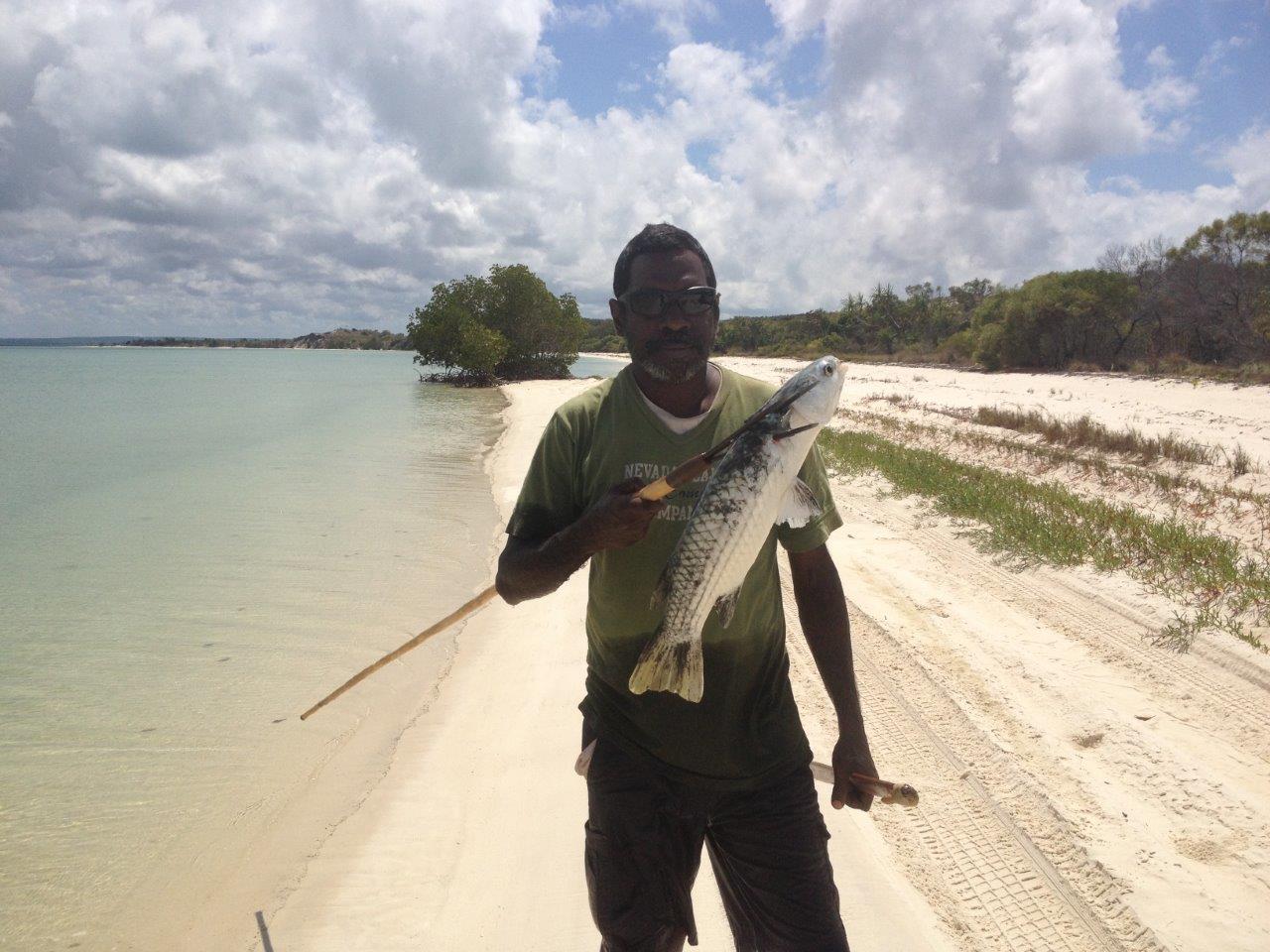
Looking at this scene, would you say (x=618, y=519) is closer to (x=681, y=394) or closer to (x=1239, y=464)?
(x=681, y=394)

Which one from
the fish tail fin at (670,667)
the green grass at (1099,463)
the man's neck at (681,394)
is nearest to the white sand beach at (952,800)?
the fish tail fin at (670,667)

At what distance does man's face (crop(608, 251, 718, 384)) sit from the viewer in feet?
6.82

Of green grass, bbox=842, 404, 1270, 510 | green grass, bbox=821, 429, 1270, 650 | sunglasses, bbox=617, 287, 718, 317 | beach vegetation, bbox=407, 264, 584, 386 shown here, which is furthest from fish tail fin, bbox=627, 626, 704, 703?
beach vegetation, bbox=407, 264, 584, 386

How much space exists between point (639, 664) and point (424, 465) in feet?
49.6

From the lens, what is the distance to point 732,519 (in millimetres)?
1704

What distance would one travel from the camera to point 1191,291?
95.9 feet

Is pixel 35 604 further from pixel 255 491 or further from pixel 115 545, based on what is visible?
pixel 255 491

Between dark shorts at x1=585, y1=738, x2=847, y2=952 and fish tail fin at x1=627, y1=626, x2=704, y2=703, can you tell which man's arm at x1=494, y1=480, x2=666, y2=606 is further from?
dark shorts at x1=585, y1=738, x2=847, y2=952

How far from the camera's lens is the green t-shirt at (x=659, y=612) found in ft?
6.39

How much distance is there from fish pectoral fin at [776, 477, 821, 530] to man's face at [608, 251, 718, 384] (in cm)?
48

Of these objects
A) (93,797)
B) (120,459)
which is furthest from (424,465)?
(93,797)

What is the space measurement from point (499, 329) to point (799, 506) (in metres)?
52.8

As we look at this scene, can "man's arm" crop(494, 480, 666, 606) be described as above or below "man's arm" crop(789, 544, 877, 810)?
above

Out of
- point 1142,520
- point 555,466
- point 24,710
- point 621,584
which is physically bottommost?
point 24,710
